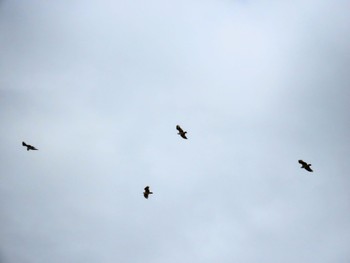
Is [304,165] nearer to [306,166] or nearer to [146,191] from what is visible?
[306,166]

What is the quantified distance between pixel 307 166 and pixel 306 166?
7.0 inches

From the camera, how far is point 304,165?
8125 centimetres

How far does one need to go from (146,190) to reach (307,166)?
2567 cm

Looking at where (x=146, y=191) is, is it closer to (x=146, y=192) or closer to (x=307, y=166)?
(x=146, y=192)

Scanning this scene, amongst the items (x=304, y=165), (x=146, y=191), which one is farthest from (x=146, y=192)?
(x=304, y=165)

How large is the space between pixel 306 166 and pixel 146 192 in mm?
25538

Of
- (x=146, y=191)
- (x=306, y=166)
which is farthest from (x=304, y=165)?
(x=146, y=191)

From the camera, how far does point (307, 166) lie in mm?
81500

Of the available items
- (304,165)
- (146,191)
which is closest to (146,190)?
(146,191)

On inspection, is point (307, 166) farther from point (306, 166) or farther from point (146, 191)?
point (146, 191)

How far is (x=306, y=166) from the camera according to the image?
81.6m

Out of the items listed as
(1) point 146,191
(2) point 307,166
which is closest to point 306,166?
(2) point 307,166

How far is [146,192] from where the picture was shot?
83.0 meters

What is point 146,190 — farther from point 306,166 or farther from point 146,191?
point 306,166
